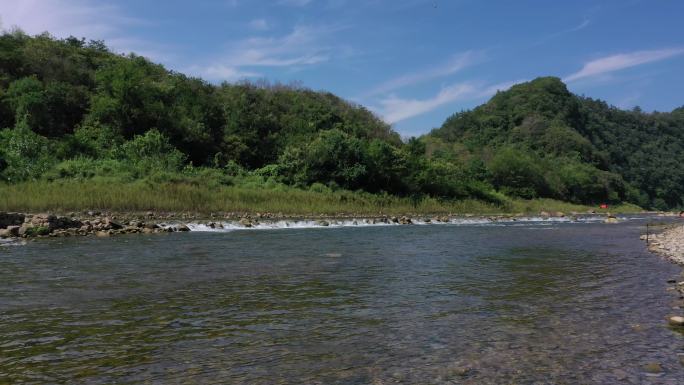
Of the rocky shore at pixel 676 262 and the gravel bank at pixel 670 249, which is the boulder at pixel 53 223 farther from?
the gravel bank at pixel 670 249

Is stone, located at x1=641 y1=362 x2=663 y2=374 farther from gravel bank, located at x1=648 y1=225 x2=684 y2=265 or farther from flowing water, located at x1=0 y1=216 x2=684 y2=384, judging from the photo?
gravel bank, located at x1=648 y1=225 x2=684 y2=265

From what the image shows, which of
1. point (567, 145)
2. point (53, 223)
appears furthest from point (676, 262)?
point (567, 145)

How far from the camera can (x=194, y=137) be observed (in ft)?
186

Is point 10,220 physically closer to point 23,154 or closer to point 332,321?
point 23,154

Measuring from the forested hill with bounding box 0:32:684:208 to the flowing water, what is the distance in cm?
2866

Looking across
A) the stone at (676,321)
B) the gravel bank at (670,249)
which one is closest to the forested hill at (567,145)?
the gravel bank at (670,249)

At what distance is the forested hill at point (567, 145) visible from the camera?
94.9 meters

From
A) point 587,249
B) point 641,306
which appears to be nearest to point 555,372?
point 641,306

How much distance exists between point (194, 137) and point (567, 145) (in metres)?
100

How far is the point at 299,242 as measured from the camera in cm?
2091

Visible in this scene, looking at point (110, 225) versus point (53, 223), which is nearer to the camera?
point (53, 223)

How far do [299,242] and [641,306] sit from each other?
46.3 feet

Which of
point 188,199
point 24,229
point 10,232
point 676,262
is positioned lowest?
point 676,262

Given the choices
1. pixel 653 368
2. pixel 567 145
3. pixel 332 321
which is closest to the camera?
pixel 653 368
